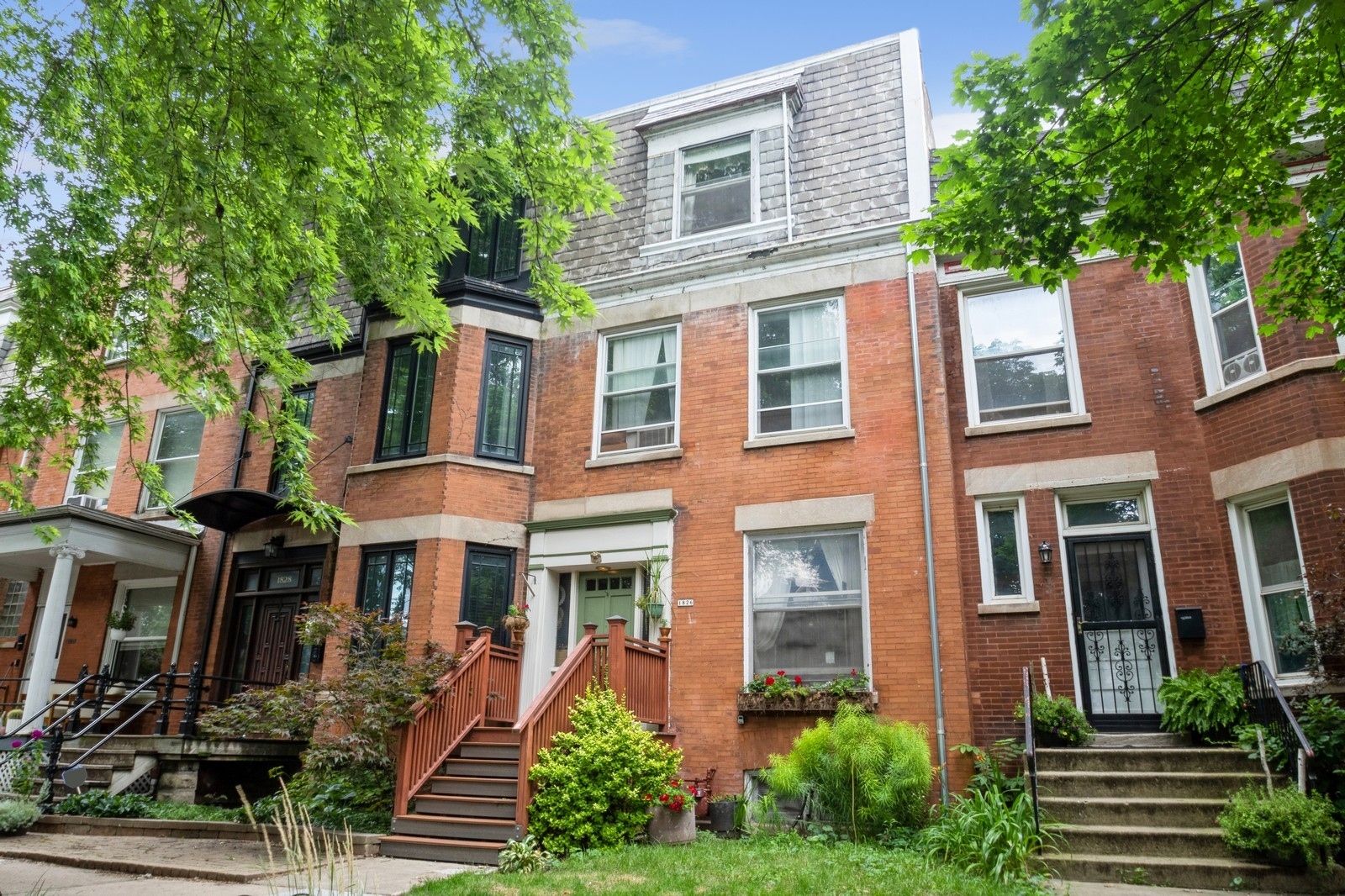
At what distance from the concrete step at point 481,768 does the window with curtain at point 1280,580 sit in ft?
26.7

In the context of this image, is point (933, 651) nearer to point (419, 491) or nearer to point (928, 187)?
point (928, 187)

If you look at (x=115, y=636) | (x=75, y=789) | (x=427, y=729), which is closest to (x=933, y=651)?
(x=427, y=729)

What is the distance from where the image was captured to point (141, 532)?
1491 centimetres

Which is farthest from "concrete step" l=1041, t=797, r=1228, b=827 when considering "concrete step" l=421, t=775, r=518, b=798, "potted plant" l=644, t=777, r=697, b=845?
"concrete step" l=421, t=775, r=518, b=798

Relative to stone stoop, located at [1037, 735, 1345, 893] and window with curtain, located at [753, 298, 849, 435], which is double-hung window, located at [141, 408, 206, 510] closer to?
window with curtain, located at [753, 298, 849, 435]

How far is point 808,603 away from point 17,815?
934cm

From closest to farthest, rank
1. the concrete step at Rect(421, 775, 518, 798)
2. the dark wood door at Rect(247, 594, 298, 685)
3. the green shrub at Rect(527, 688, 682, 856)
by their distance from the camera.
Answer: the green shrub at Rect(527, 688, 682, 856), the concrete step at Rect(421, 775, 518, 798), the dark wood door at Rect(247, 594, 298, 685)

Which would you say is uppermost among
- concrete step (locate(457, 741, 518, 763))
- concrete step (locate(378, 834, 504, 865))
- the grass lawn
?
concrete step (locate(457, 741, 518, 763))

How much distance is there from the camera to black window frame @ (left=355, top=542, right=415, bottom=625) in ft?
42.1

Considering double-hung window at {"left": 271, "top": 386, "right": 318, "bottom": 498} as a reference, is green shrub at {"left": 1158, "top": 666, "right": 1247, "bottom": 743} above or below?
below

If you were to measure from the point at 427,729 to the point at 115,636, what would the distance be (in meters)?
9.16

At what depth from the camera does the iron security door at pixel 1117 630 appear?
33.6 ft

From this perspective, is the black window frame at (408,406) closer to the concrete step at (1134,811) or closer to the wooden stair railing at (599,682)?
the wooden stair railing at (599,682)

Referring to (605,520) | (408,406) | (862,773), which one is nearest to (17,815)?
(408,406)
